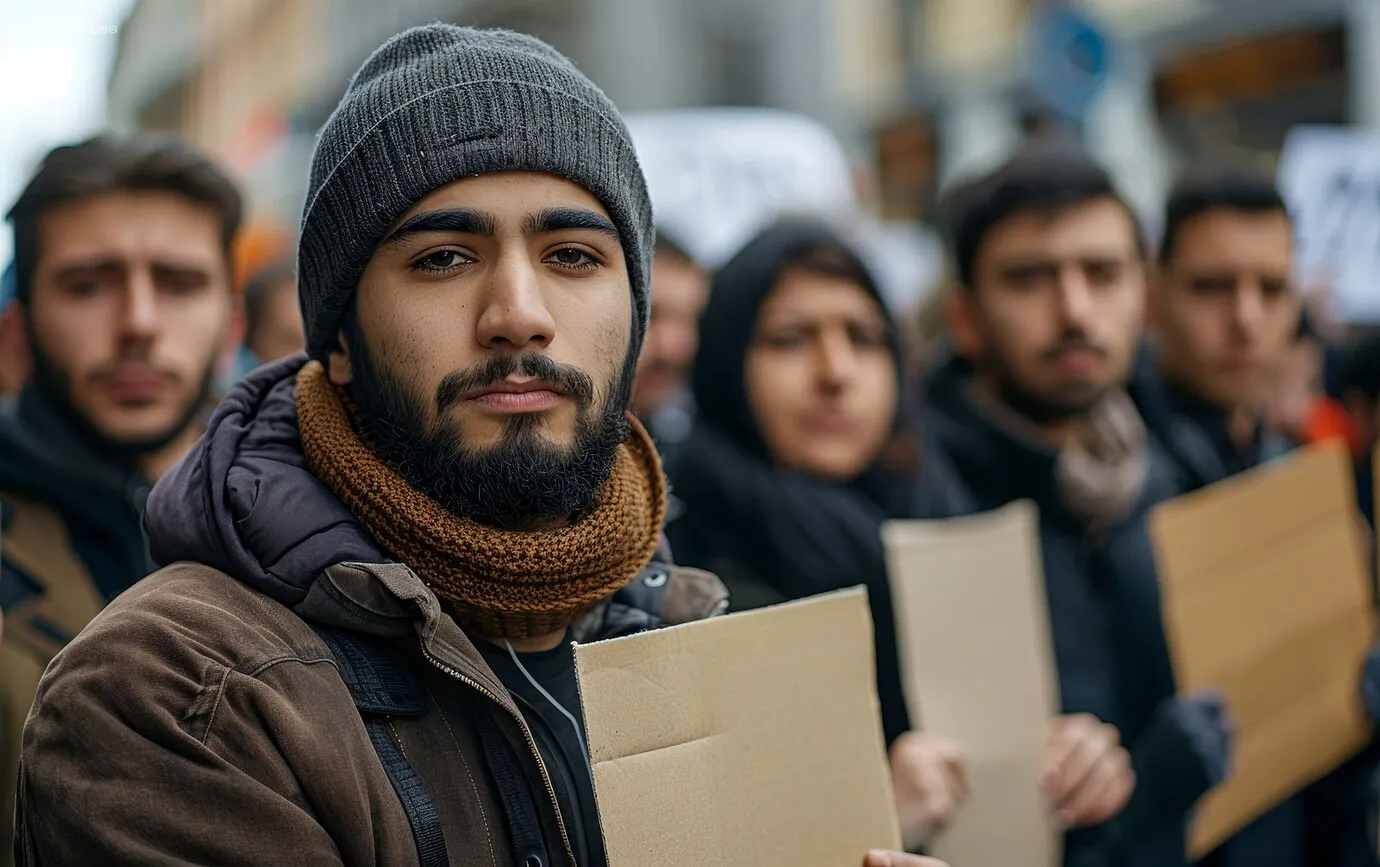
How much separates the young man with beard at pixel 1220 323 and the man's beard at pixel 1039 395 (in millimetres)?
689

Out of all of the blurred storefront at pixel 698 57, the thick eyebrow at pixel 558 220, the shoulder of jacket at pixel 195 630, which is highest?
the blurred storefront at pixel 698 57

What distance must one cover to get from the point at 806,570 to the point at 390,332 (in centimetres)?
140

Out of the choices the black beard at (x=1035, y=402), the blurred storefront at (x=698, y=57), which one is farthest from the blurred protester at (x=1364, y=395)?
the blurred storefront at (x=698, y=57)

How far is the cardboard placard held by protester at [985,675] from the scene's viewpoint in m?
2.50

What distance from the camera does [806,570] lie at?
116 inches

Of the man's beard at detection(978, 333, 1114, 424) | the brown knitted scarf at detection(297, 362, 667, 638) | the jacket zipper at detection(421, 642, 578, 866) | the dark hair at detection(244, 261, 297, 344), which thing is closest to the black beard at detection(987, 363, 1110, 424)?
the man's beard at detection(978, 333, 1114, 424)

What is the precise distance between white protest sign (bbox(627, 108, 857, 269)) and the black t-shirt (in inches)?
201

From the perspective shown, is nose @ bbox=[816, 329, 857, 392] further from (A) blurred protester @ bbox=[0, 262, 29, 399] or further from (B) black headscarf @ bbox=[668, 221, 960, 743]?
(A) blurred protester @ bbox=[0, 262, 29, 399]

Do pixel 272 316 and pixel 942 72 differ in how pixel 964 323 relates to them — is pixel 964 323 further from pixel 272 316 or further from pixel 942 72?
pixel 942 72

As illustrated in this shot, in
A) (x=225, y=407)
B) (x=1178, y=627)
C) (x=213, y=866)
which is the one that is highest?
(x=225, y=407)

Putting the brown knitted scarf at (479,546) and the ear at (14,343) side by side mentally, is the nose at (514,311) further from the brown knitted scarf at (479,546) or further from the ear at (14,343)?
the ear at (14,343)

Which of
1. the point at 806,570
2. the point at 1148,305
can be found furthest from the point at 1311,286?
the point at 806,570

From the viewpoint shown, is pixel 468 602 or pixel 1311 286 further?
pixel 1311 286

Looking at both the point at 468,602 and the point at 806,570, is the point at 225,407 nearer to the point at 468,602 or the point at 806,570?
the point at 468,602
